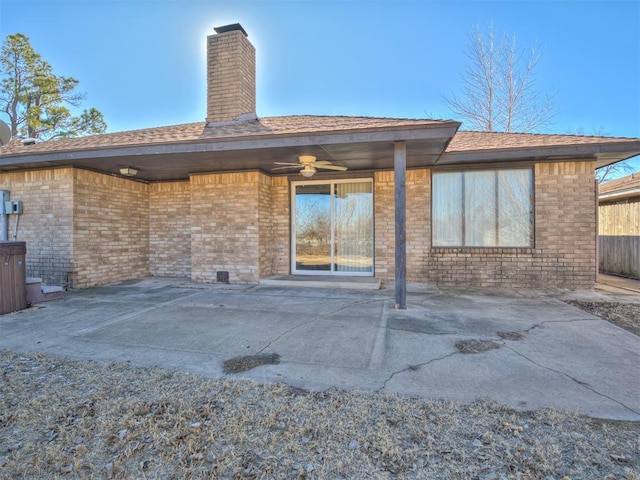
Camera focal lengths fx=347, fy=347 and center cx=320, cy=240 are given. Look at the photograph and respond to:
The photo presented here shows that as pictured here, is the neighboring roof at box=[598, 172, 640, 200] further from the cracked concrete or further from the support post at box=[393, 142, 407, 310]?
the support post at box=[393, 142, 407, 310]

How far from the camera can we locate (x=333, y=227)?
910 cm

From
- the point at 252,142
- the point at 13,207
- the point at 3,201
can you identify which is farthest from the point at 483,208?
the point at 3,201

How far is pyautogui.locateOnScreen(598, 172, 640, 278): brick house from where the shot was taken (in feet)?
32.4

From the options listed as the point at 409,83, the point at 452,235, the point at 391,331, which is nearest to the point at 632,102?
the point at 409,83

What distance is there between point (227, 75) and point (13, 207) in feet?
19.9

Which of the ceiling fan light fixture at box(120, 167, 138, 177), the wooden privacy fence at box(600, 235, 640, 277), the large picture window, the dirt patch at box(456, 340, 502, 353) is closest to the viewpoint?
the dirt patch at box(456, 340, 502, 353)

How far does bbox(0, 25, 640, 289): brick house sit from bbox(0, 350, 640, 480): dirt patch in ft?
15.1

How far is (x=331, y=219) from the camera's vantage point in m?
9.14

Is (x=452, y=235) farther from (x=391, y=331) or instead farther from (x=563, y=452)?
(x=563, y=452)

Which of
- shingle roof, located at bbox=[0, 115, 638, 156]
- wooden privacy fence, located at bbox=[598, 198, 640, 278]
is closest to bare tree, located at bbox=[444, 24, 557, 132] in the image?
wooden privacy fence, located at bbox=[598, 198, 640, 278]

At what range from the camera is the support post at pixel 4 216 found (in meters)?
8.42

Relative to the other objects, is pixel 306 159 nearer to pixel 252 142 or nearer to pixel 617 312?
pixel 252 142

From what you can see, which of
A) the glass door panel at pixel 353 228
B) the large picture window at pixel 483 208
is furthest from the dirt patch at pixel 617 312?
the glass door panel at pixel 353 228

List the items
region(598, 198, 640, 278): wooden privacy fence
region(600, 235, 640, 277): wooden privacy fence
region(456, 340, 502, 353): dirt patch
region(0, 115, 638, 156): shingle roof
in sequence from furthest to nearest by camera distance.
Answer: region(598, 198, 640, 278): wooden privacy fence
region(600, 235, 640, 277): wooden privacy fence
region(0, 115, 638, 156): shingle roof
region(456, 340, 502, 353): dirt patch
